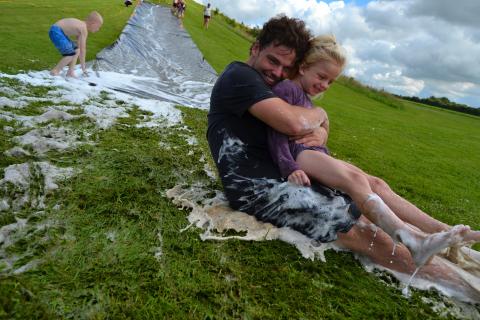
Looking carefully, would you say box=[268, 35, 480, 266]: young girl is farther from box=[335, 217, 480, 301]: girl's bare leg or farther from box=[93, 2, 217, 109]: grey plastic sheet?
box=[93, 2, 217, 109]: grey plastic sheet

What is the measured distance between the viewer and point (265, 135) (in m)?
2.68

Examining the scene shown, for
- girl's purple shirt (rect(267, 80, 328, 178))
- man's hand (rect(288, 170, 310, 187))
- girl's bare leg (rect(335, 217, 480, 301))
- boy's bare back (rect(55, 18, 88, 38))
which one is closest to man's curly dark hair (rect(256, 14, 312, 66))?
girl's purple shirt (rect(267, 80, 328, 178))

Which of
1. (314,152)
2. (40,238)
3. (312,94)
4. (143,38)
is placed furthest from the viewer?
(143,38)

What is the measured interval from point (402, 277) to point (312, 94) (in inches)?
60.4

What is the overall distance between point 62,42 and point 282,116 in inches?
237

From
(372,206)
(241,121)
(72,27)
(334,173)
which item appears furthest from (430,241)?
(72,27)

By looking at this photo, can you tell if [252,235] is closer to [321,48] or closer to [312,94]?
[312,94]

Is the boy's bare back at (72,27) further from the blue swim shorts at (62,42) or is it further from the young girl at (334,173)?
the young girl at (334,173)

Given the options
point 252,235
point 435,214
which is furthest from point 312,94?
point 435,214

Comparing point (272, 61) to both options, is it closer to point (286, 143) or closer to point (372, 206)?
point (286, 143)

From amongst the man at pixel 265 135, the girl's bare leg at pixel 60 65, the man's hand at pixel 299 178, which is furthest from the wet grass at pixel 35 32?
the man's hand at pixel 299 178

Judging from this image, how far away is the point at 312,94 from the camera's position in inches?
117

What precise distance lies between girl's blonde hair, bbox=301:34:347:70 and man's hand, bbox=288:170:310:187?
948 mm

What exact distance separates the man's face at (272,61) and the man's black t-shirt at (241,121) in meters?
0.19
